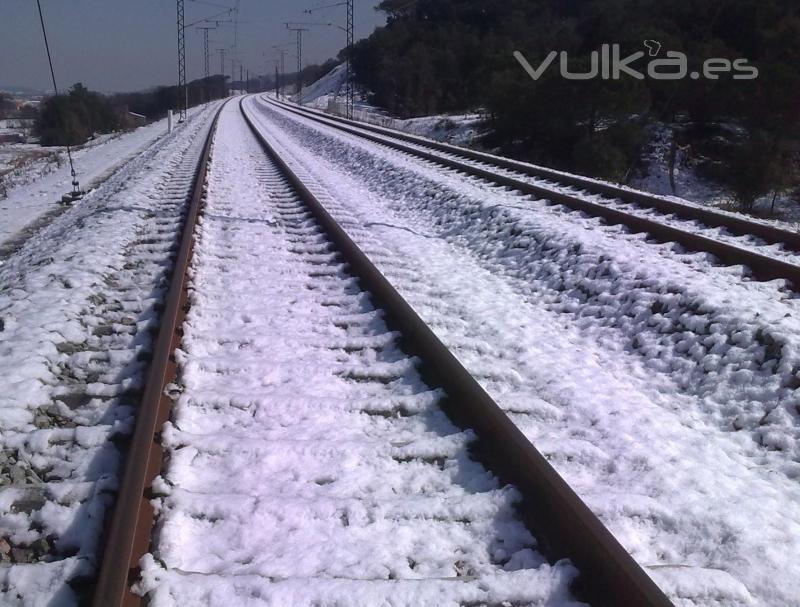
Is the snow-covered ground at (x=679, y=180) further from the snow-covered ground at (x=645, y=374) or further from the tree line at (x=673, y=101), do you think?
the snow-covered ground at (x=645, y=374)

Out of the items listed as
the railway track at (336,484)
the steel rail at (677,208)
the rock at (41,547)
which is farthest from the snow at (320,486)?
the steel rail at (677,208)

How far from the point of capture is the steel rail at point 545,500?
7.76ft

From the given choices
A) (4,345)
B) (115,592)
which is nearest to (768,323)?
(115,592)

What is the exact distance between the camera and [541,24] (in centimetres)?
6053

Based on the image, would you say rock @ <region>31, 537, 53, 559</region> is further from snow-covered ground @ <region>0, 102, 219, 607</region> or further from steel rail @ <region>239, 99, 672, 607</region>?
steel rail @ <region>239, 99, 672, 607</region>

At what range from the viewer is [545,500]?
2857 mm

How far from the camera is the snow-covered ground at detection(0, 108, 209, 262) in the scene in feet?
42.1

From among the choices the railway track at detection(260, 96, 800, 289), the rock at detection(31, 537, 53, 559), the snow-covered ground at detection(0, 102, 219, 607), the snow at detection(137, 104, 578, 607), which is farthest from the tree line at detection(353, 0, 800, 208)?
the rock at detection(31, 537, 53, 559)

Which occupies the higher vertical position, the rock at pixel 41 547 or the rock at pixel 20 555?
the rock at pixel 41 547

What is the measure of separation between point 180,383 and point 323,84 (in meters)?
133

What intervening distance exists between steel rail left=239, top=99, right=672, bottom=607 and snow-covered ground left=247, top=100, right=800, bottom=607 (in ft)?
1.03

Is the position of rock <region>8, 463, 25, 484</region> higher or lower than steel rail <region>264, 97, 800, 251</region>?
lower

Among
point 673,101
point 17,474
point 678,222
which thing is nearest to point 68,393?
point 17,474

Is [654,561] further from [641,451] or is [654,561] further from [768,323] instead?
[768,323]
